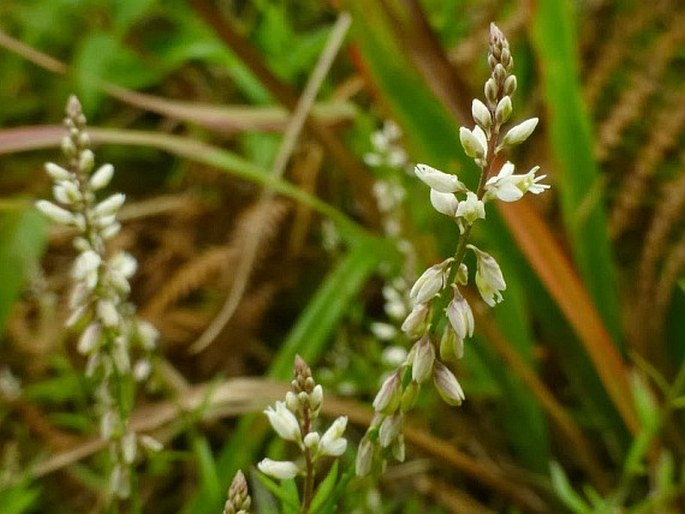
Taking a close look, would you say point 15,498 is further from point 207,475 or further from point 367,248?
point 367,248

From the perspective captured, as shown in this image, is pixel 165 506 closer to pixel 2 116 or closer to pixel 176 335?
pixel 176 335

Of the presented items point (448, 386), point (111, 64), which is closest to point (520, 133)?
point (448, 386)

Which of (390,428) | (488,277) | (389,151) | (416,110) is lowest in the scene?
(389,151)

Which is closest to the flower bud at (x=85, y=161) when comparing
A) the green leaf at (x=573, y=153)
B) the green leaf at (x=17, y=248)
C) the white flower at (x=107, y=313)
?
the white flower at (x=107, y=313)

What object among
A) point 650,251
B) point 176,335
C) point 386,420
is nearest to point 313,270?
point 176,335

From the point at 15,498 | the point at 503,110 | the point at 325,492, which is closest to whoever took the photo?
the point at 503,110

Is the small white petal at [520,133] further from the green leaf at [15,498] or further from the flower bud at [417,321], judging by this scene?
the green leaf at [15,498]
